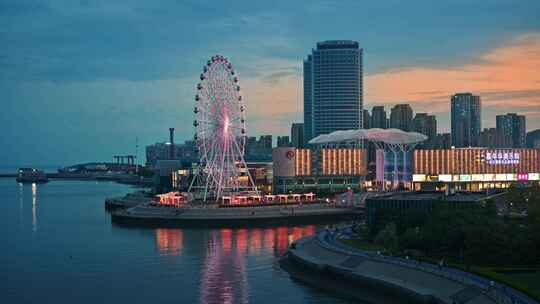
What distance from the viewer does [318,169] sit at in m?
107

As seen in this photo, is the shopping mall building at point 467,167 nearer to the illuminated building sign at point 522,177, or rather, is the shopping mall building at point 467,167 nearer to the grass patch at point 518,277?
Result: the illuminated building sign at point 522,177

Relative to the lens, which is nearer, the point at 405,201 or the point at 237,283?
the point at 237,283

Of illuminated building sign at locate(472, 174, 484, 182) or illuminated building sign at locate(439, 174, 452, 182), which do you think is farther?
illuminated building sign at locate(472, 174, 484, 182)

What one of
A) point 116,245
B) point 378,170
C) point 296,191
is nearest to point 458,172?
point 378,170

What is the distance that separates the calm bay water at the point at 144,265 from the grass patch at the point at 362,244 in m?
4.79

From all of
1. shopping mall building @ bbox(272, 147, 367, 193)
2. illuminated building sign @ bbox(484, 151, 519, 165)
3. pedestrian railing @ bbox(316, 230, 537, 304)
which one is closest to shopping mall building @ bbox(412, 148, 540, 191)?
illuminated building sign @ bbox(484, 151, 519, 165)

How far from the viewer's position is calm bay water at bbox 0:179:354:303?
36.7 metres

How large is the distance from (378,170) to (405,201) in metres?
54.6

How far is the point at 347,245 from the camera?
152 feet

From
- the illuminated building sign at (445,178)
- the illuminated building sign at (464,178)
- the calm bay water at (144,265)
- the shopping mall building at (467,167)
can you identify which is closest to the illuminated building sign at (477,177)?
the shopping mall building at (467,167)

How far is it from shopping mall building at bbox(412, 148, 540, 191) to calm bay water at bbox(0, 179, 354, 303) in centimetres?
4044

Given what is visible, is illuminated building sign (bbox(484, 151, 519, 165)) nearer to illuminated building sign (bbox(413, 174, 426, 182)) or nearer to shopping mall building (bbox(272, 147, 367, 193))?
illuminated building sign (bbox(413, 174, 426, 182))

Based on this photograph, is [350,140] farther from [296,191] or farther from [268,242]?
[268,242]

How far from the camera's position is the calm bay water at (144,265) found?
3666 centimetres
